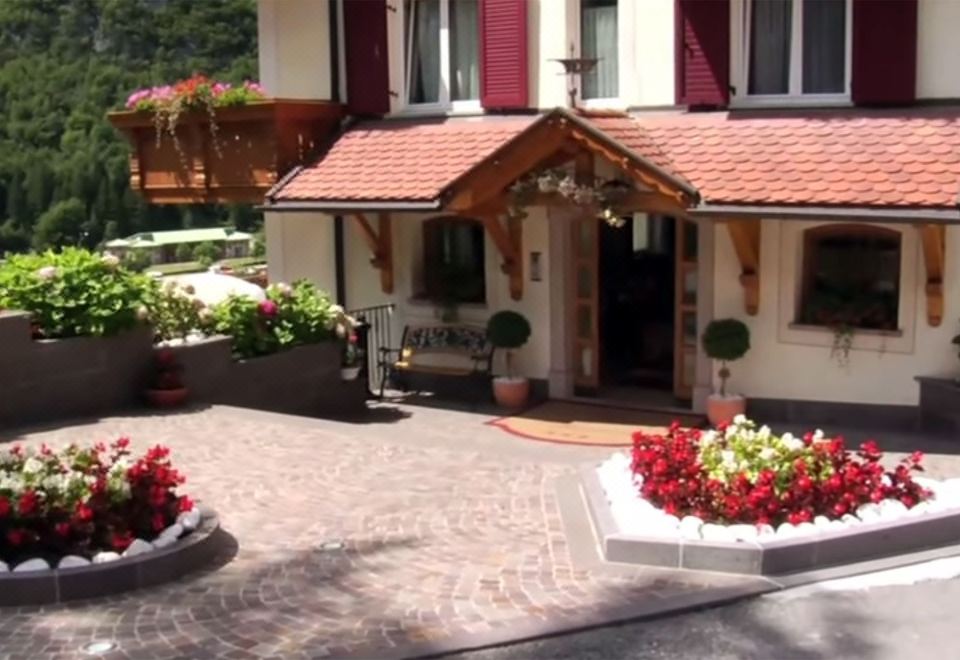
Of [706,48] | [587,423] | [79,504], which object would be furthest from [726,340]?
[79,504]

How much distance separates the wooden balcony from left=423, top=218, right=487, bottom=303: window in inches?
74.4

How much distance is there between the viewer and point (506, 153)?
14.5m

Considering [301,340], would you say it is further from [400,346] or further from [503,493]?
[503,493]

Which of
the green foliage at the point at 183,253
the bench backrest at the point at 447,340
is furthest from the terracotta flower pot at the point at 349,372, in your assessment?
the green foliage at the point at 183,253

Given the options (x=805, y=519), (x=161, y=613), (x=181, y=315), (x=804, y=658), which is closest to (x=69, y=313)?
(x=181, y=315)

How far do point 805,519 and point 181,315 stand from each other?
8122 mm

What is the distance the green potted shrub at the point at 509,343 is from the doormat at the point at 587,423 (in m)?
0.30

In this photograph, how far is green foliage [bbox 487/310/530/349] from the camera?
15758 mm

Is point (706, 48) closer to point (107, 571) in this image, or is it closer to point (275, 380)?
point (275, 380)

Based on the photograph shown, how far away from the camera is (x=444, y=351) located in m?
16.6

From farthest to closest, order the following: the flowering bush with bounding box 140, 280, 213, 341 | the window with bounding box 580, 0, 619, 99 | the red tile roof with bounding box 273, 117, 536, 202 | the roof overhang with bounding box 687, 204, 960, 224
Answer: the window with bounding box 580, 0, 619, 99
the red tile roof with bounding box 273, 117, 536, 202
the flowering bush with bounding box 140, 280, 213, 341
the roof overhang with bounding box 687, 204, 960, 224

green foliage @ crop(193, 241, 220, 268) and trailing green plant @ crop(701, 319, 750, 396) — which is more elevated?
trailing green plant @ crop(701, 319, 750, 396)

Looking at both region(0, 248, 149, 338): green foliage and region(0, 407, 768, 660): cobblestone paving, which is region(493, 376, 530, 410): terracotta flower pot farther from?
region(0, 248, 149, 338): green foliage

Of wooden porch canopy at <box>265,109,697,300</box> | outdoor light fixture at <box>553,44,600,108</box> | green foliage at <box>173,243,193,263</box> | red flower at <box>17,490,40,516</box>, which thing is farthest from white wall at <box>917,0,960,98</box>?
green foliage at <box>173,243,193,263</box>
